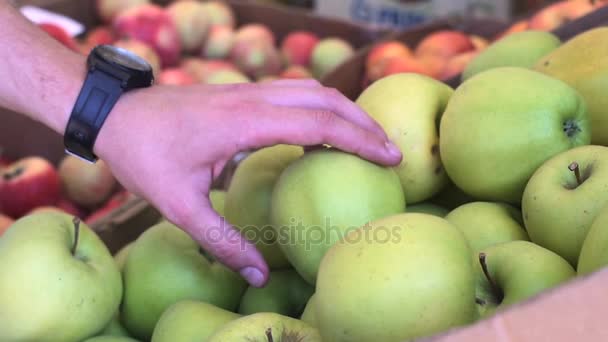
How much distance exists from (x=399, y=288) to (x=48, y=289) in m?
0.38

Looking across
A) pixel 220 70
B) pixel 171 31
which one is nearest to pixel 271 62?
pixel 220 70

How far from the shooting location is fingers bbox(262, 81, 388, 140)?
28.0 inches

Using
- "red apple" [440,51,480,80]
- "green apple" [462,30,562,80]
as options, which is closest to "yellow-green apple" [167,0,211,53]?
"red apple" [440,51,480,80]

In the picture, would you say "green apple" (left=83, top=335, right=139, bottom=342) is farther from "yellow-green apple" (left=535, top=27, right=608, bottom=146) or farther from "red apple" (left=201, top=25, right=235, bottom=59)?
"red apple" (left=201, top=25, right=235, bottom=59)

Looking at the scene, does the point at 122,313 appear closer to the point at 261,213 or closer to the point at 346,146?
the point at 261,213

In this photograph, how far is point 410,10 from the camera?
2311mm

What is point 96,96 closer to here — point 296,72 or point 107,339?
point 107,339

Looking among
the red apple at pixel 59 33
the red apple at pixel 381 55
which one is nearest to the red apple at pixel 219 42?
the red apple at pixel 59 33

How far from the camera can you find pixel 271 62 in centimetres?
198

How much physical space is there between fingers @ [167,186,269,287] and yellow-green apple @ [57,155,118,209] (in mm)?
941

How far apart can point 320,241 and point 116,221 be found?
0.50 meters

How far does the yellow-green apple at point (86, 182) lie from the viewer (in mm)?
1562

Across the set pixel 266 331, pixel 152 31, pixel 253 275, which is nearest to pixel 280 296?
pixel 253 275

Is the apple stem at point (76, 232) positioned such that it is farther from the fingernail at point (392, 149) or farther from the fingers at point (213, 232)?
the fingernail at point (392, 149)
